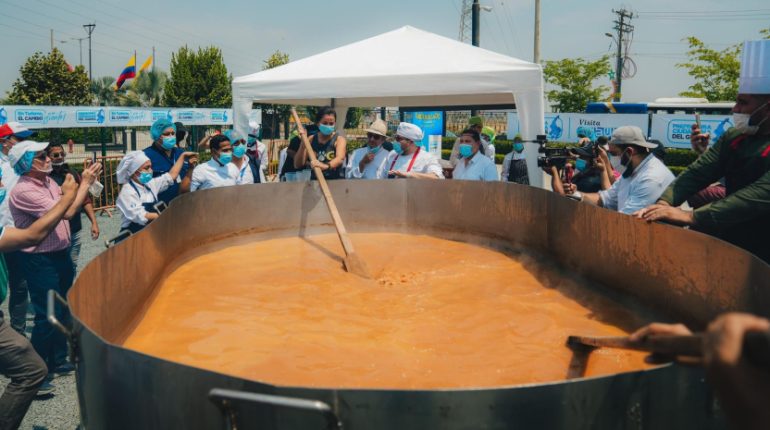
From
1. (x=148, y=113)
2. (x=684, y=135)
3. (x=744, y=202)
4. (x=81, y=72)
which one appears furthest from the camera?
(x=81, y=72)

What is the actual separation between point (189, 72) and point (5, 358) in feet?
114

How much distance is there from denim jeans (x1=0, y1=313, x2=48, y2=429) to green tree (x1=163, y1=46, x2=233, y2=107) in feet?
113

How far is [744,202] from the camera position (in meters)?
2.98

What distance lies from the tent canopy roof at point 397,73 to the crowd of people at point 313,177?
2.61 ft

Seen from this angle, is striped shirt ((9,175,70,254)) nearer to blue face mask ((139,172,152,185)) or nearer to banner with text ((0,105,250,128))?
blue face mask ((139,172,152,185))

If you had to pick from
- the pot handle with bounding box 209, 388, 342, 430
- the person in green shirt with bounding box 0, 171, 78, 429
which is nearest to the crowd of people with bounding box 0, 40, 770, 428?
the person in green shirt with bounding box 0, 171, 78, 429

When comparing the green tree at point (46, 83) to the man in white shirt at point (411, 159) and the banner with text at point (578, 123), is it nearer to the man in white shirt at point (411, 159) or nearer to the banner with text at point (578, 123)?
the banner with text at point (578, 123)

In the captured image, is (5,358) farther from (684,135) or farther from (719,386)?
(684,135)

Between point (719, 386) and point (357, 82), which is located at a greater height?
point (357, 82)

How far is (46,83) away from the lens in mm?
28359

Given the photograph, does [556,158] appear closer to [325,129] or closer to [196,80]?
[325,129]

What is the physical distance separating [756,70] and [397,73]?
451cm

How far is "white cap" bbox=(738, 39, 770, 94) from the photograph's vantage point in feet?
10.2

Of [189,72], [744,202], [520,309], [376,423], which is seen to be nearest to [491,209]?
[520,309]
